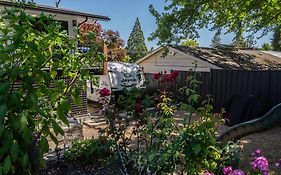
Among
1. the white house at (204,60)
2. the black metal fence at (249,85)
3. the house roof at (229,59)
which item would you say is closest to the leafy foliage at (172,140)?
the black metal fence at (249,85)

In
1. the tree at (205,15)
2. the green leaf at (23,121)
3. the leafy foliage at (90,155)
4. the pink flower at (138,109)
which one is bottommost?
the leafy foliage at (90,155)

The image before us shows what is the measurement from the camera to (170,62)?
17.3 meters

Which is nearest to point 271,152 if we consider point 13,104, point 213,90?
point 213,90

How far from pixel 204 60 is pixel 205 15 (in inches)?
165

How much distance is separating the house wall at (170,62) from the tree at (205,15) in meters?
3.70

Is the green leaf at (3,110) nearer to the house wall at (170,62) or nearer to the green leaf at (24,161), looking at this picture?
the green leaf at (24,161)

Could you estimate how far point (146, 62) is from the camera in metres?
19.5

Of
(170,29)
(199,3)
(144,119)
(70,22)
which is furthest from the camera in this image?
(70,22)

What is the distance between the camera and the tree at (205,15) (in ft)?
31.8

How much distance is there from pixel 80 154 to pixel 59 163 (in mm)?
316

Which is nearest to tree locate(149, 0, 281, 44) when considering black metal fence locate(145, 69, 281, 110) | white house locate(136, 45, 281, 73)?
black metal fence locate(145, 69, 281, 110)

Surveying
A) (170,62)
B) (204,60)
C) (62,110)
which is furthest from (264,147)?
(170,62)

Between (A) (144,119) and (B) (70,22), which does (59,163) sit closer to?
(A) (144,119)

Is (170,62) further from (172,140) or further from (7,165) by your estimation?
(7,165)
